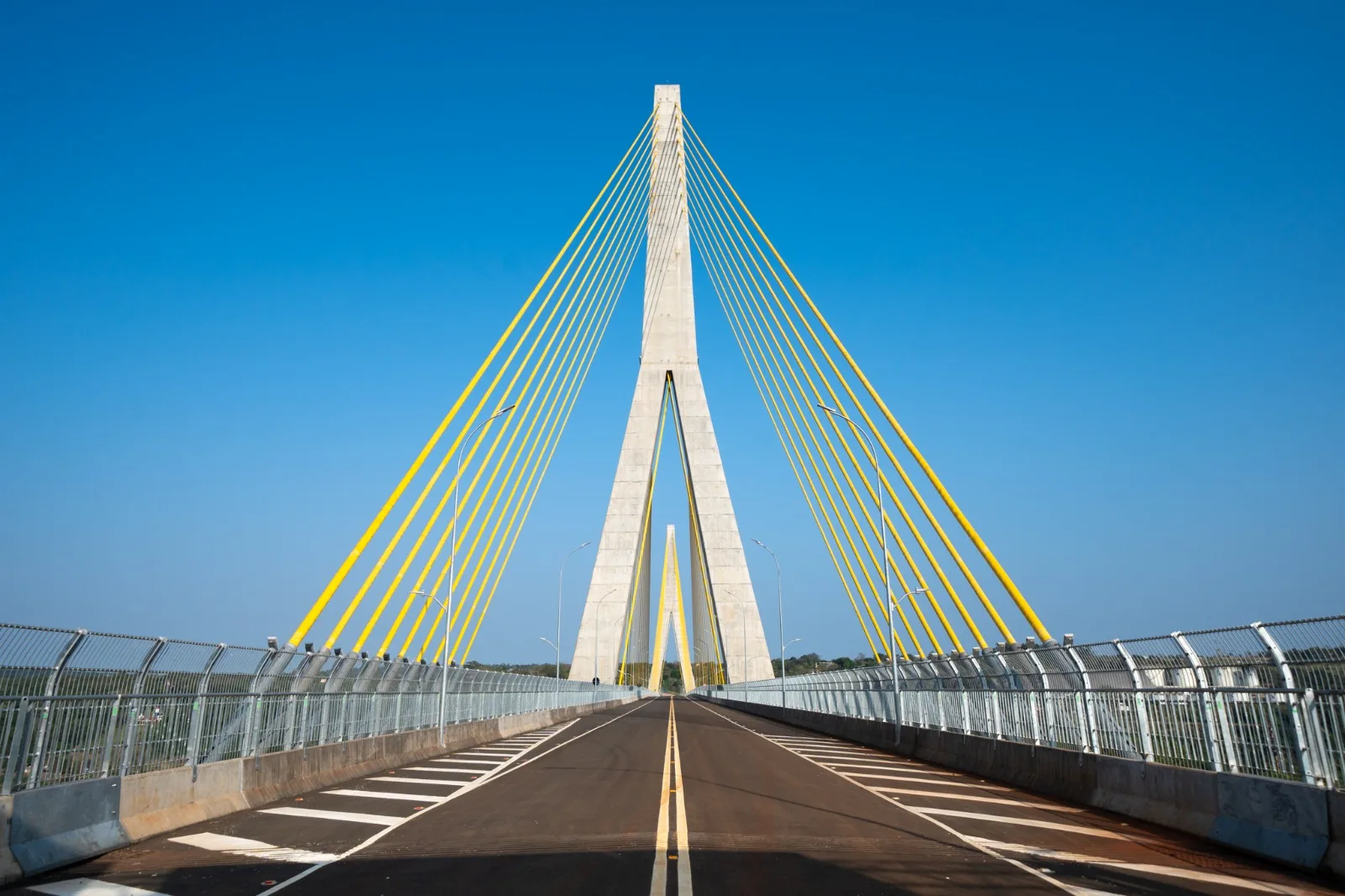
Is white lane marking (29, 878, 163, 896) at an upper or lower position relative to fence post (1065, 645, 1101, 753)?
lower

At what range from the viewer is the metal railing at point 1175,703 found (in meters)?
8.59

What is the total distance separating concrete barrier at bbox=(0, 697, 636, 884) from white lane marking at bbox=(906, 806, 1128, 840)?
805 centimetres

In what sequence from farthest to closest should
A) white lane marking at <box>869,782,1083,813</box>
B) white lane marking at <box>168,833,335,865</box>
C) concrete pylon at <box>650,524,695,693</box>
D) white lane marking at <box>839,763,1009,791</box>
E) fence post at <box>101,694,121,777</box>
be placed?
concrete pylon at <box>650,524,695,693</box> → white lane marking at <box>839,763,1009,791</box> → white lane marking at <box>869,782,1083,813</box> → fence post at <box>101,694,121,777</box> → white lane marking at <box>168,833,335,865</box>

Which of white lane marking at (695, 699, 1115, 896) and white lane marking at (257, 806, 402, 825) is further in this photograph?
white lane marking at (257, 806, 402, 825)

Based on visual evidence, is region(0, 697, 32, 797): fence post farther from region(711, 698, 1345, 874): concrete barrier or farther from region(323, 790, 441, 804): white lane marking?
region(711, 698, 1345, 874): concrete barrier

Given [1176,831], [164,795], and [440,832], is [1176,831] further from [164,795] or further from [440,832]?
[164,795]

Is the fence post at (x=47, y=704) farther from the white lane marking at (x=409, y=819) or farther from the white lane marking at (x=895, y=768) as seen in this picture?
the white lane marking at (x=895, y=768)

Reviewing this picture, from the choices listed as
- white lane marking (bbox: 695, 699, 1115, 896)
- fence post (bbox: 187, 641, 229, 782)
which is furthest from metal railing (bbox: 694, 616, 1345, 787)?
fence post (bbox: 187, 641, 229, 782)

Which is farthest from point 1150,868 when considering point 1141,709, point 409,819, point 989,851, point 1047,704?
point 409,819

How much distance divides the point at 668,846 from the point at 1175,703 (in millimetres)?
5953

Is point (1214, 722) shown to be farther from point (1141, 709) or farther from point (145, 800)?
point (145, 800)

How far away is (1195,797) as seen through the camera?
1019 cm

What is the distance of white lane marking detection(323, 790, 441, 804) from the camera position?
12.8 meters

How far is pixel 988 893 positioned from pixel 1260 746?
403cm
